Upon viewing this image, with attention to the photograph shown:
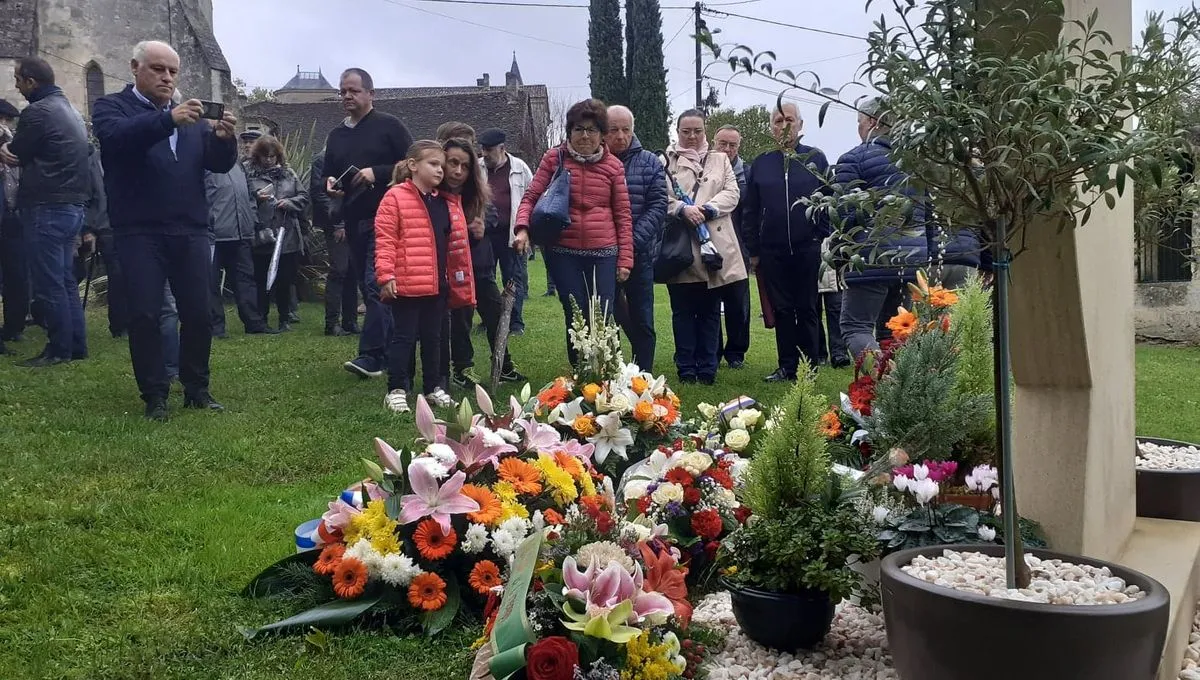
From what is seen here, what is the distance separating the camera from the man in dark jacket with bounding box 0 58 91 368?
8578 millimetres

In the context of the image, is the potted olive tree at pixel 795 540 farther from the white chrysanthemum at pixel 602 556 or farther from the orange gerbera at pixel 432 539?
the orange gerbera at pixel 432 539

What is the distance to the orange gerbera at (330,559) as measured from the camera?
3.40 meters

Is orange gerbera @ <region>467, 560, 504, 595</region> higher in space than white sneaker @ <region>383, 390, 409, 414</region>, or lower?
lower

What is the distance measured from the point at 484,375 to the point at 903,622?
253 inches

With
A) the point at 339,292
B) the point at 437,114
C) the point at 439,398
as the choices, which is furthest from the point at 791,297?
the point at 437,114

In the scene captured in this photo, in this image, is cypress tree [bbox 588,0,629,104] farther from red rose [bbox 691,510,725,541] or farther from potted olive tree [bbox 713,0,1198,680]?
potted olive tree [bbox 713,0,1198,680]

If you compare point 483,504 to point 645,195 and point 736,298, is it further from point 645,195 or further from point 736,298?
point 736,298

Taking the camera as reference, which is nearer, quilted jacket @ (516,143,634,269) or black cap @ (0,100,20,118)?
quilted jacket @ (516,143,634,269)

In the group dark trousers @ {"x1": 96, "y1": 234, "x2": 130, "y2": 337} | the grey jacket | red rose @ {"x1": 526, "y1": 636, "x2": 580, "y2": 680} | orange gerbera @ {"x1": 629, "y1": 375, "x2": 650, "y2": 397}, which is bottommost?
red rose @ {"x1": 526, "y1": 636, "x2": 580, "y2": 680}

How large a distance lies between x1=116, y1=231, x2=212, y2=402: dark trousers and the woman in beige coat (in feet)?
11.3

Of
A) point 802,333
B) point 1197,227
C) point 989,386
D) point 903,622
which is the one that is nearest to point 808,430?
point 903,622

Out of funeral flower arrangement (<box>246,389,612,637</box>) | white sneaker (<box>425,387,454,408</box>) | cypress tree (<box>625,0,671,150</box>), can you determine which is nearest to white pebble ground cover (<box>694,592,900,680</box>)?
funeral flower arrangement (<box>246,389,612,637</box>)

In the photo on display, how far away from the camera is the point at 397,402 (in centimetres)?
689

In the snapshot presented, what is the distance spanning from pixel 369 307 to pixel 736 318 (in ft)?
10.1
